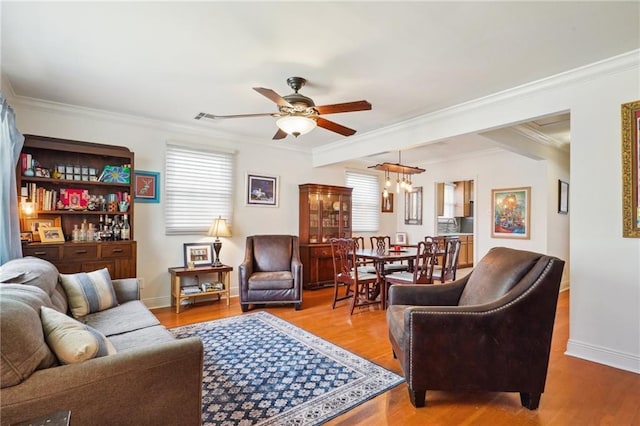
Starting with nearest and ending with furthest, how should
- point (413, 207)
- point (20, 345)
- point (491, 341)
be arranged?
1. point (20, 345)
2. point (491, 341)
3. point (413, 207)

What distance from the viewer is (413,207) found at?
7266mm

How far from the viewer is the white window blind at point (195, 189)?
14.7ft

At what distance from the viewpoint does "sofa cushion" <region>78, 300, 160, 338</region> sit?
230 cm

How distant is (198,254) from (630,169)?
4703mm

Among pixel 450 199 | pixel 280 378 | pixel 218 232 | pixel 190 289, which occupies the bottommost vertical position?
pixel 280 378

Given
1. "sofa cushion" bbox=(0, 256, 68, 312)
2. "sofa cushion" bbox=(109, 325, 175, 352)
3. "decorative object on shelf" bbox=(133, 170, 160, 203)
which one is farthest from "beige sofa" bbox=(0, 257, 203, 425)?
"decorative object on shelf" bbox=(133, 170, 160, 203)

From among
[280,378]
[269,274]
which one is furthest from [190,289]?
[280,378]

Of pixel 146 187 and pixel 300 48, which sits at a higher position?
pixel 300 48

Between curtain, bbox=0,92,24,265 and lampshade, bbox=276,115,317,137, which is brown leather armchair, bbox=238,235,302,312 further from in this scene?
curtain, bbox=0,92,24,265

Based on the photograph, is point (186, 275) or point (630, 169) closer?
point (630, 169)

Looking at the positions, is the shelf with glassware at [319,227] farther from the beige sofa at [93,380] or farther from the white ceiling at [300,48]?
A: the beige sofa at [93,380]

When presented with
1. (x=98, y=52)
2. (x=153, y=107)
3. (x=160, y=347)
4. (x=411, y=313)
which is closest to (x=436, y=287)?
(x=411, y=313)

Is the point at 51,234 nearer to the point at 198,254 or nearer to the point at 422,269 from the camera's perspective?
the point at 198,254

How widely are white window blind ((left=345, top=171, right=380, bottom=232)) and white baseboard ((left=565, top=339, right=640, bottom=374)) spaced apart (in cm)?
432
